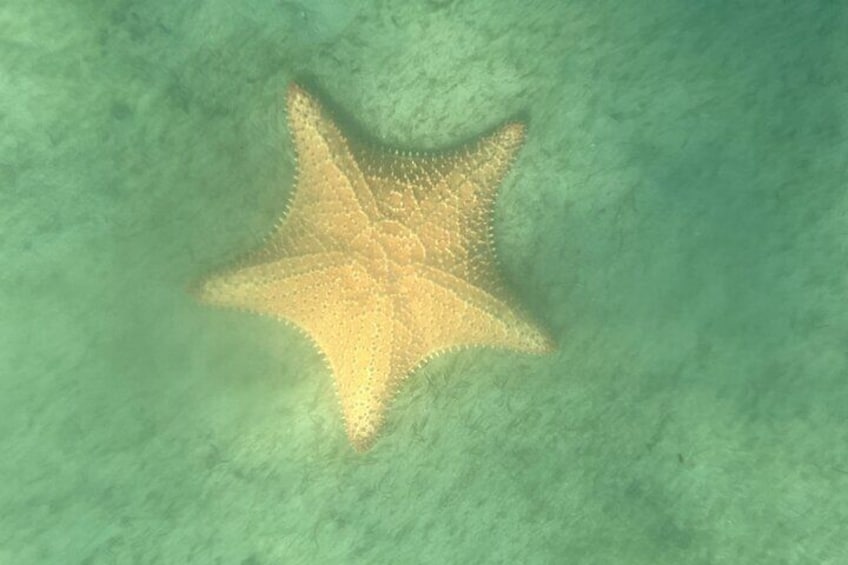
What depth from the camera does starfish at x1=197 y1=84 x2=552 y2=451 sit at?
3811 millimetres

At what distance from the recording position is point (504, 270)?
4.29 meters

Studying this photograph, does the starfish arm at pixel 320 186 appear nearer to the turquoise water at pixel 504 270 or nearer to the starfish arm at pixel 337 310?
the starfish arm at pixel 337 310

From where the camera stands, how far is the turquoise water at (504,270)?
420 centimetres

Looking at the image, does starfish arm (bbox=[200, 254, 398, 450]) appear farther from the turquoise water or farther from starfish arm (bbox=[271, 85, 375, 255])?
the turquoise water

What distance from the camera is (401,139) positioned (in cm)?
425

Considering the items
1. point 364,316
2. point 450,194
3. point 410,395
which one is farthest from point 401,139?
point 410,395

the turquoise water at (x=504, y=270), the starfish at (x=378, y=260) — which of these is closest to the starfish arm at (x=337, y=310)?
the starfish at (x=378, y=260)

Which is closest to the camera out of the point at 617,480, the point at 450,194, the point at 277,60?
the point at 450,194

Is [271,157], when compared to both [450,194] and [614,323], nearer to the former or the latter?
[450,194]

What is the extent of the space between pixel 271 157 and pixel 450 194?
1.21m

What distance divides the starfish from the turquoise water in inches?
15.2

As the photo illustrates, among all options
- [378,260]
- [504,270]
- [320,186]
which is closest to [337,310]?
[378,260]

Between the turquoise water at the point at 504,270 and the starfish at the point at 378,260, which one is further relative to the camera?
the turquoise water at the point at 504,270

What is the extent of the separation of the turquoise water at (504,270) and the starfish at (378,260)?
387 millimetres
